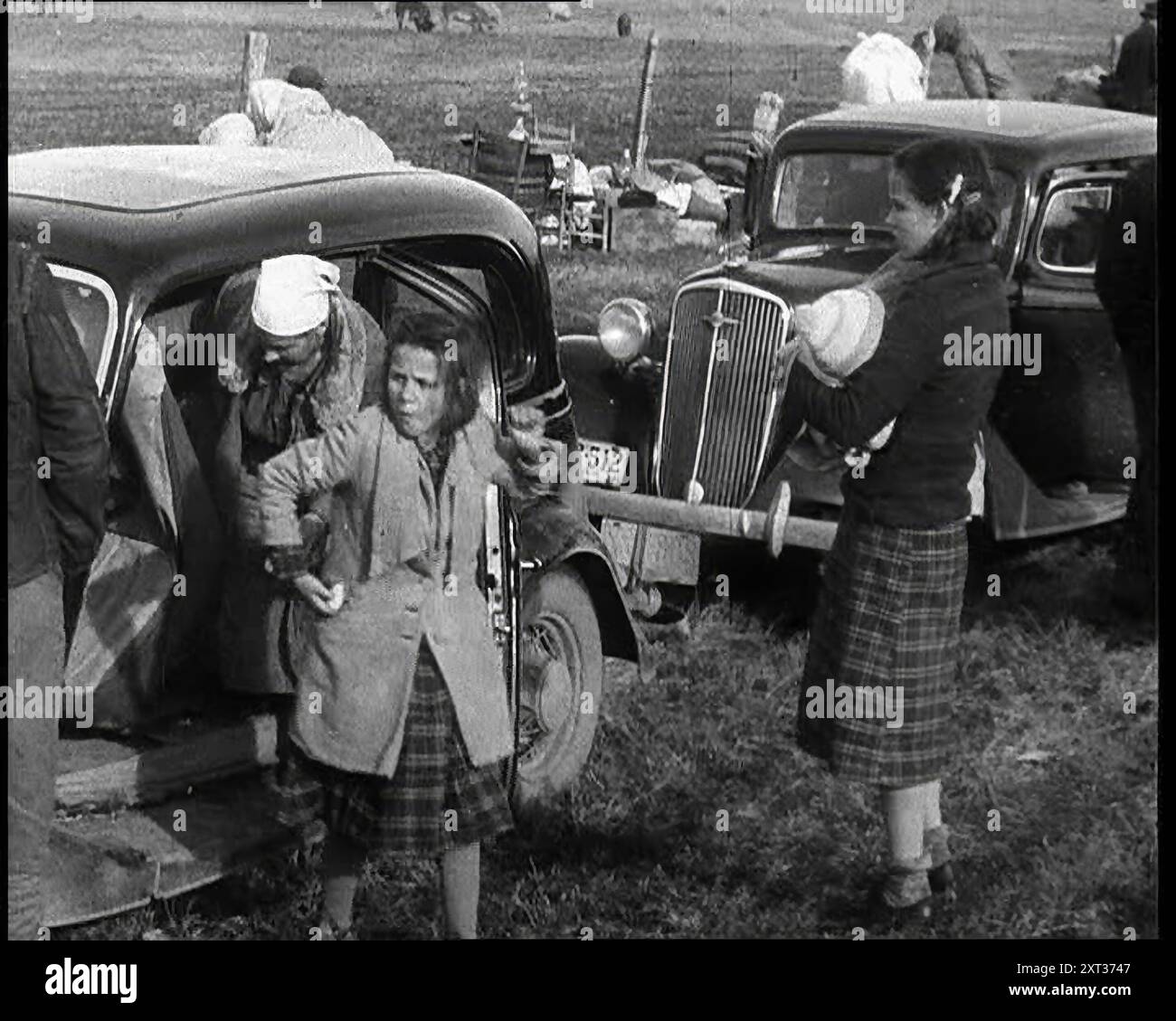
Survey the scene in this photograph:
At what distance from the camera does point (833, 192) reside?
8.30 m

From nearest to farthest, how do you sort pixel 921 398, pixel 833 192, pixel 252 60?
pixel 921 398 → pixel 833 192 → pixel 252 60

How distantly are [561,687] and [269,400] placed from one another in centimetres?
131

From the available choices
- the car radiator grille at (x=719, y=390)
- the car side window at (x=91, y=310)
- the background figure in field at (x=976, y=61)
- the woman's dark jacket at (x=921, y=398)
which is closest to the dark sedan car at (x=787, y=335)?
the car radiator grille at (x=719, y=390)

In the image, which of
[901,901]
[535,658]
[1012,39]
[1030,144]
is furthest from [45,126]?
[901,901]

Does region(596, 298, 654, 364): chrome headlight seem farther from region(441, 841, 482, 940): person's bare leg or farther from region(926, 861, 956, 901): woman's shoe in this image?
region(441, 841, 482, 940): person's bare leg

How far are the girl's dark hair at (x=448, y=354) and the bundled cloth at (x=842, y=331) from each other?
0.83 metres

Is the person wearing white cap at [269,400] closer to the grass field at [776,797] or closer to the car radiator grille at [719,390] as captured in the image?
the grass field at [776,797]

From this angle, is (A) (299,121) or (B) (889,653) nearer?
(B) (889,653)

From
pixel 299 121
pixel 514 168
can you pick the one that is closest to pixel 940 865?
pixel 299 121

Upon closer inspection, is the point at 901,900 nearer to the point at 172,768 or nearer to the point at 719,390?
the point at 172,768

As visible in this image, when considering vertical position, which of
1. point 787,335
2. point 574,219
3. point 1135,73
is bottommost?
point 574,219

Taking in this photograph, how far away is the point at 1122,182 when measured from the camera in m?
7.77

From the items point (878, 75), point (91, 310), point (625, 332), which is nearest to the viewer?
point (91, 310)

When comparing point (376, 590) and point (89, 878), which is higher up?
point (376, 590)
